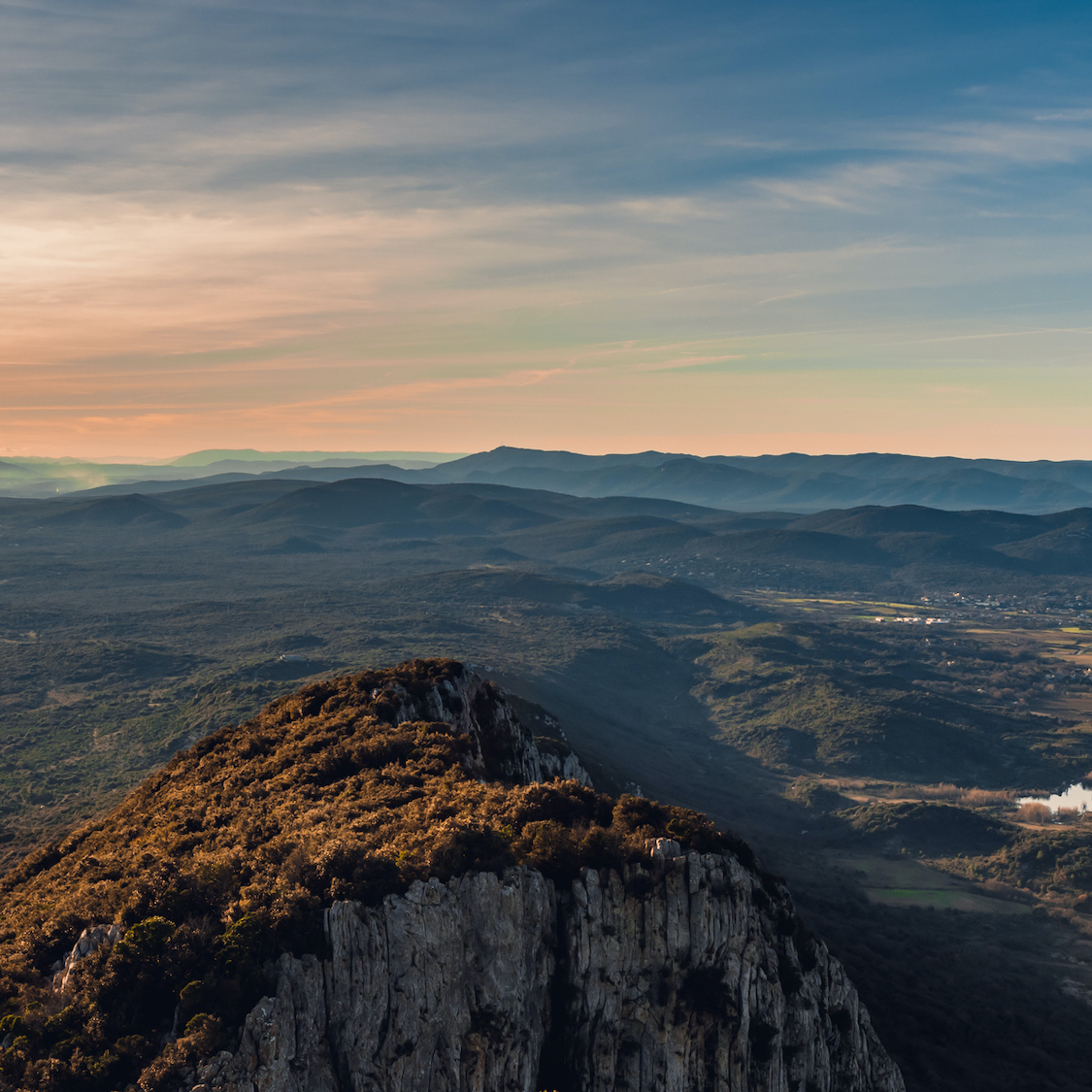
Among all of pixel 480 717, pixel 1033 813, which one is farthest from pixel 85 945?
pixel 1033 813

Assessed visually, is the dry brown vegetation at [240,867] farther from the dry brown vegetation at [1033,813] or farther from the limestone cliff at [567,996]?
the dry brown vegetation at [1033,813]

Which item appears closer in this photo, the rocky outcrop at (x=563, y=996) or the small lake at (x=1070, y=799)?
the rocky outcrop at (x=563, y=996)

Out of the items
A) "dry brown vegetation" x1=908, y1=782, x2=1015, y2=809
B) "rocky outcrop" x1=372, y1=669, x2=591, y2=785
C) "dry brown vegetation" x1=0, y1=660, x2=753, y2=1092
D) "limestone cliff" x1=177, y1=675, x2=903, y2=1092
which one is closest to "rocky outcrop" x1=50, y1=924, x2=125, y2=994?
"dry brown vegetation" x1=0, y1=660, x2=753, y2=1092

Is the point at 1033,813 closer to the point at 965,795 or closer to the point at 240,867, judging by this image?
the point at 965,795

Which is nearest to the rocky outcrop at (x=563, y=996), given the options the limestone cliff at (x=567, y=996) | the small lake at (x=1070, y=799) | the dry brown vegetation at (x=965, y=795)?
the limestone cliff at (x=567, y=996)

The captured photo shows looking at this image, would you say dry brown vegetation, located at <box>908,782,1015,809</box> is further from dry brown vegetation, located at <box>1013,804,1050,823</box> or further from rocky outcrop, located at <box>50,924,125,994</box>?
rocky outcrop, located at <box>50,924,125,994</box>

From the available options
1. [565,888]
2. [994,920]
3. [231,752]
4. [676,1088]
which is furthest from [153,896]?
[994,920]
